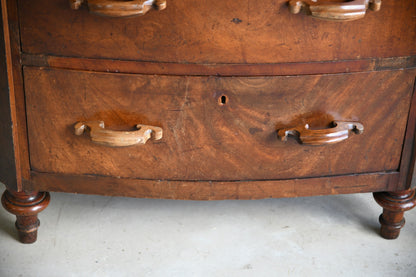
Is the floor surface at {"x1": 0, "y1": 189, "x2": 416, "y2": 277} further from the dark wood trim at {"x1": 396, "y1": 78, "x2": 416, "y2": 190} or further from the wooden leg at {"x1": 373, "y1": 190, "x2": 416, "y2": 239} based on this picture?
the dark wood trim at {"x1": 396, "y1": 78, "x2": 416, "y2": 190}

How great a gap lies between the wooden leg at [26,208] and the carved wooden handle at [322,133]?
56cm

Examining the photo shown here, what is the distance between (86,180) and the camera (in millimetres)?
1166

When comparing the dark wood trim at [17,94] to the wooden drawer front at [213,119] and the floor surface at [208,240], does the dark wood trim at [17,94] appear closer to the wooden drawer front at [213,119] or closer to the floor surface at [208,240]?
the wooden drawer front at [213,119]

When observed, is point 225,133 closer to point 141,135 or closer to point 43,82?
point 141,135

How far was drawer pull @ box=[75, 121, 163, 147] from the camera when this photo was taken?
1.04 metres

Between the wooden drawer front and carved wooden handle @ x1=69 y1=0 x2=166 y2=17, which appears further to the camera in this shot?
the wooden drawer front

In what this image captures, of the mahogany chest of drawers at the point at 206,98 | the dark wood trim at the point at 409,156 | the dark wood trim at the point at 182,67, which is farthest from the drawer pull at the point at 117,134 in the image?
the dark wood trim at the point at 409,156

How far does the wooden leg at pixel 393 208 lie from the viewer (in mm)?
1254

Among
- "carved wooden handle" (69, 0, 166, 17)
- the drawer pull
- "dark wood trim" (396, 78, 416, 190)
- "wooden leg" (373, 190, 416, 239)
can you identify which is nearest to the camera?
"carved wooden handle" (69, 0, 166, 17)

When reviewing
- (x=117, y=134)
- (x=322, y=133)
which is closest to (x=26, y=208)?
(x=117, y=134)

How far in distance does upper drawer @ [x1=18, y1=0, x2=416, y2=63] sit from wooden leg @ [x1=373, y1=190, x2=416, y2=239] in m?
0.38

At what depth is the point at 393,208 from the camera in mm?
1255

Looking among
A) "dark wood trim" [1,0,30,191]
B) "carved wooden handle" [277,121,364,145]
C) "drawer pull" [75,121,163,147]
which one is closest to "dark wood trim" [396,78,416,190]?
"carved wooden handle" [277,121,364,145]

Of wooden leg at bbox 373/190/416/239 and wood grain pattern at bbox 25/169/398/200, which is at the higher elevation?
wood grain pattern at bbox 25/169/398/200
